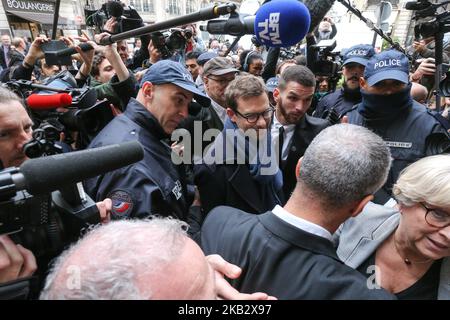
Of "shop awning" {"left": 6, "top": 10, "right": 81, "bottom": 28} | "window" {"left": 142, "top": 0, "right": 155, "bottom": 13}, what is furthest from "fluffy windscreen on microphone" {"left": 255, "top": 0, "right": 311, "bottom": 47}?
"window" {"left": 142, "top": 0, "right": 155, "bottom": 13}

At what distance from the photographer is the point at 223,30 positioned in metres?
1.41

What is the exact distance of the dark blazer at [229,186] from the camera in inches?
81.7

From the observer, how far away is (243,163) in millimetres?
2084

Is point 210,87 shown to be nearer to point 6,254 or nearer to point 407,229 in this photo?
point 407,229

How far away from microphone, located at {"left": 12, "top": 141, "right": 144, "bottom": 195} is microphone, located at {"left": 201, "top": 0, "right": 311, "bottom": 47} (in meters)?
0.92

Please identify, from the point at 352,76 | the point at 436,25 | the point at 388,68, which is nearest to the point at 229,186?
the point at 388,68

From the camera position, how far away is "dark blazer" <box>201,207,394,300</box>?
1014mm

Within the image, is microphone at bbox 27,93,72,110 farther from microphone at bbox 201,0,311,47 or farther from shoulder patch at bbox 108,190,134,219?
microphone at bbox 201,0,311,47

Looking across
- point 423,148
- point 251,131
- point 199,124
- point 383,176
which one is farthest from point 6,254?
point 423,148

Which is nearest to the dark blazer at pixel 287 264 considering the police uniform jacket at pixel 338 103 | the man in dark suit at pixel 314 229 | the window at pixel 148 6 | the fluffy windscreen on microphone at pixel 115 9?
the man in dark suit at pixel 314 229

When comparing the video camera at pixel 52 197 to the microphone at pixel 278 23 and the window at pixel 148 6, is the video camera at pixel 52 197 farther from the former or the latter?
the window at pixel 148 6

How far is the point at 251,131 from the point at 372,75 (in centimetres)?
107
